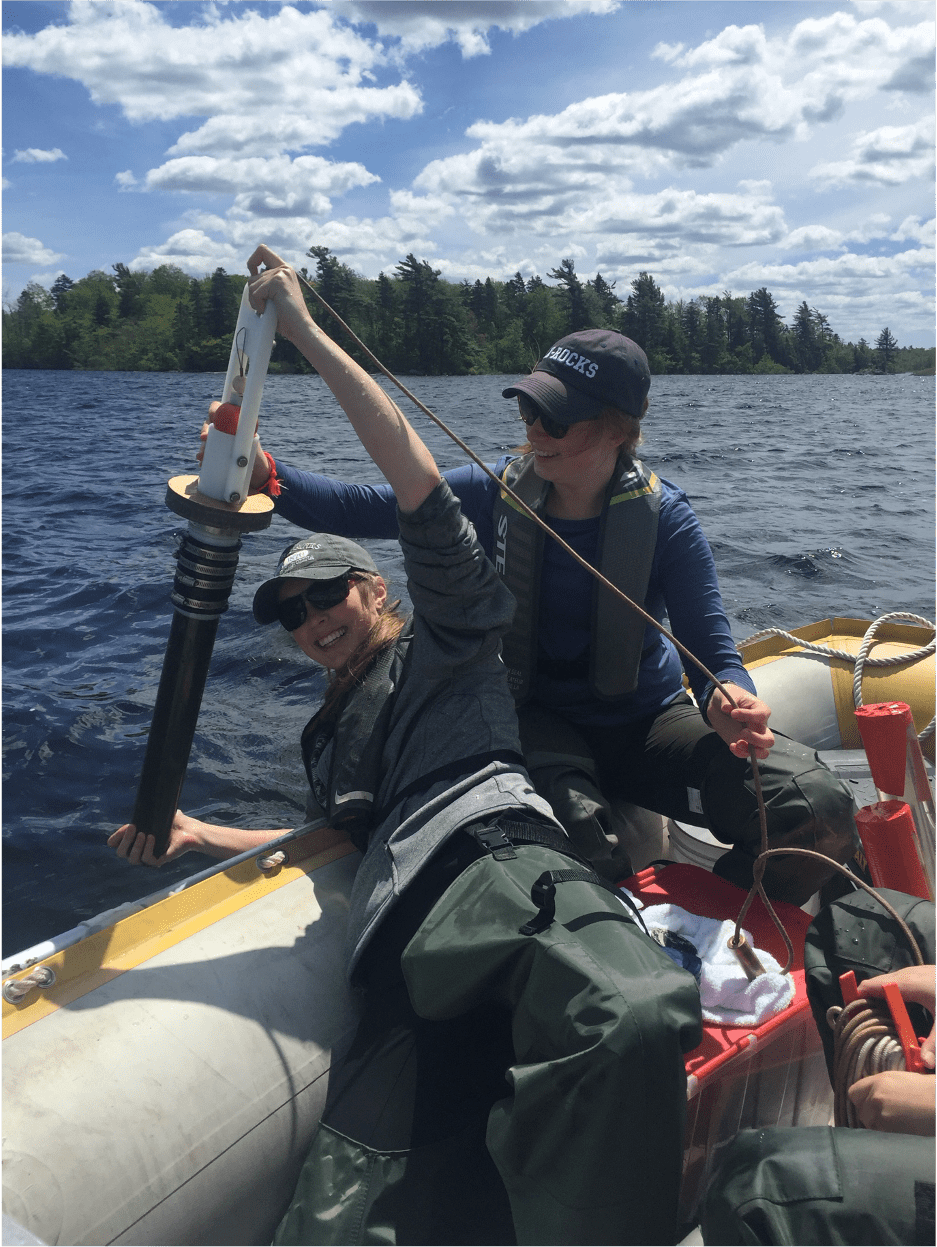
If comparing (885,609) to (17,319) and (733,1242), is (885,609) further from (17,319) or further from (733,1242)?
(17,319)

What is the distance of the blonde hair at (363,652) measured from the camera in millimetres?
2123

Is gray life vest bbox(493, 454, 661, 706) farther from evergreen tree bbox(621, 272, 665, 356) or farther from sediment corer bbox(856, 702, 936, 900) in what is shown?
evergreen tree bbox(621, 272, 665, 356)

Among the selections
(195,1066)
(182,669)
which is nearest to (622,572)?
(182,669)

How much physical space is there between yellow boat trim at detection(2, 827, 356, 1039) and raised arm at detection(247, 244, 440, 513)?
0.94 metres

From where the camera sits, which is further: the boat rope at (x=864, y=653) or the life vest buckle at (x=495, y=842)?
the boat rope at (x=864, y=653)

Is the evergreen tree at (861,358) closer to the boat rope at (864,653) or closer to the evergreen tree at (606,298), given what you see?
the evergreen tree at (606,298)

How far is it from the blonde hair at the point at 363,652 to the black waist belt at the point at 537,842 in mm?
497

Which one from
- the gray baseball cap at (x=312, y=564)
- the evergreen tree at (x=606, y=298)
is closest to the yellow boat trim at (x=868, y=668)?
the gray baseball cap at (x=312, y=564)

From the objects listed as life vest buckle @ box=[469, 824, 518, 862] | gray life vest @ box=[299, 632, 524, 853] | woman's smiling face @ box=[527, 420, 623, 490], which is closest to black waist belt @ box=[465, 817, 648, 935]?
life vest buckle @ box=[469, 824, 518, 862]

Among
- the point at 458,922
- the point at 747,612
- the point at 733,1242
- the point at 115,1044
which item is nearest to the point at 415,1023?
the point at 458,922

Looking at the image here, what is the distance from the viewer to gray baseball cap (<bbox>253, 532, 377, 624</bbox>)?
206cm

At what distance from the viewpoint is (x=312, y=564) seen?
6.84ft

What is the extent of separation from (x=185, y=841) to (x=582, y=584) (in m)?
1.22

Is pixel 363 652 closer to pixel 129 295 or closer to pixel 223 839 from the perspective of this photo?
pixel 223 839
